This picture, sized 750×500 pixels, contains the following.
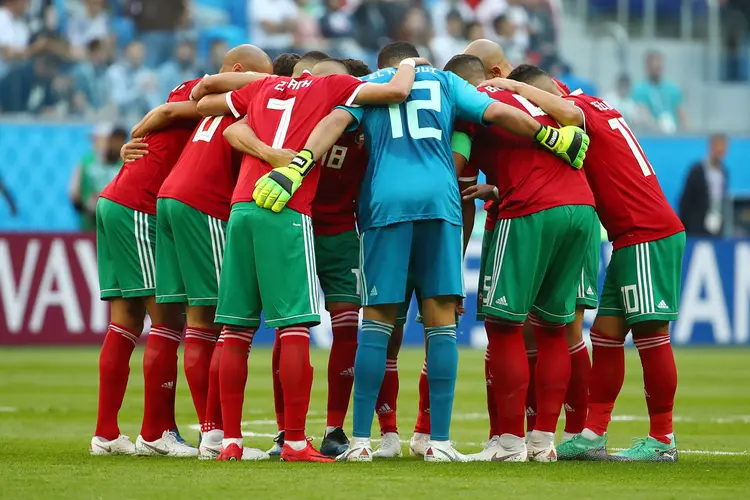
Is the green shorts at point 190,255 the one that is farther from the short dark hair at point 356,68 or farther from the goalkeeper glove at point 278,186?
the short dark hair at point 356,68

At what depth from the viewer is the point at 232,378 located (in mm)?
6883

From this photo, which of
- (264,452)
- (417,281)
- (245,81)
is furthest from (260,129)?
(264,452)

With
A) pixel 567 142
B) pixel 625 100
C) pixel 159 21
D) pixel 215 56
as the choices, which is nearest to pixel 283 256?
pixel 567 142

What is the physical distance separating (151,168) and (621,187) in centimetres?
296

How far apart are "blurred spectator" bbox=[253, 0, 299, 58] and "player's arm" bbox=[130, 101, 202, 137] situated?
548 inches

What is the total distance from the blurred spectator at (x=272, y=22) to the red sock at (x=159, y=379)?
1449 centimetres

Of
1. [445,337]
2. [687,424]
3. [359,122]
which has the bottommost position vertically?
[687,424]

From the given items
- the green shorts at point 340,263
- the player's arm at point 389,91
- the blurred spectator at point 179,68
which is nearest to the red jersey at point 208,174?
the green shorts at point 340,263

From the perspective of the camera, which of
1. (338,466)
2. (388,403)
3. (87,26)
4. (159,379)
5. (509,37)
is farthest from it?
(509,37)

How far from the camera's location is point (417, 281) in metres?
7.21

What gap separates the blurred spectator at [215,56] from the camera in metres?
20.1

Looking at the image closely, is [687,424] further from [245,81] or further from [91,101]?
[91,101]

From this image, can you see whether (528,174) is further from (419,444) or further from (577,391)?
(419,444)

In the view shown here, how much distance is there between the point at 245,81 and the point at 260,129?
536mm
